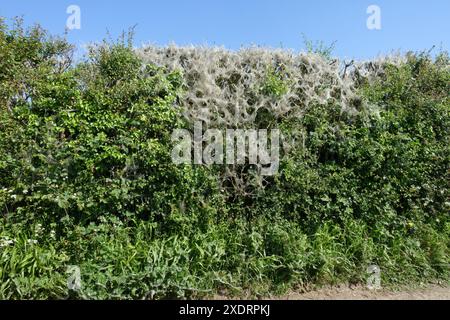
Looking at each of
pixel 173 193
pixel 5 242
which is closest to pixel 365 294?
pixel 173 193

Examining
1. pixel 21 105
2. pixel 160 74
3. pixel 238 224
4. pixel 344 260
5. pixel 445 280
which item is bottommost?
pixel 445 280

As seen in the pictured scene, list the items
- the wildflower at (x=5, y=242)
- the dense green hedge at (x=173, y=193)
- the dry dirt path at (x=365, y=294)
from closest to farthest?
the wildflower at (x=5, y=242) → the dense green hedge at (x=173, y=193) → the dry dirt path at (x=365, y=294)

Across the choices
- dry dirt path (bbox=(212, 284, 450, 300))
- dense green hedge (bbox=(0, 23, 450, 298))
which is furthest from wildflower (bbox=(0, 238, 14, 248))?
dry dirt path (bbox=(212, 284, 450, 300))

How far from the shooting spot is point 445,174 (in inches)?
223

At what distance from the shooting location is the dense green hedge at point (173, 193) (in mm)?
3979

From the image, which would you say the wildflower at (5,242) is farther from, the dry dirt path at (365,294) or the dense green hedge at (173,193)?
the dry dirt path at (365,294)

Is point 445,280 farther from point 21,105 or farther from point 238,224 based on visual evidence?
point 21,105

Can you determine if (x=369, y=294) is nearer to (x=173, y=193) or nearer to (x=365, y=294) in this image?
(x=365, y=294)

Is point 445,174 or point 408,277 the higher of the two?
point 445,174

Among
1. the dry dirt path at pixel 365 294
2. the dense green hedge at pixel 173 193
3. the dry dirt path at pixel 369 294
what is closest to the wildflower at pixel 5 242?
the dense green hedge at pixel 173 193

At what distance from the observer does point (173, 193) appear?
4.48 meters

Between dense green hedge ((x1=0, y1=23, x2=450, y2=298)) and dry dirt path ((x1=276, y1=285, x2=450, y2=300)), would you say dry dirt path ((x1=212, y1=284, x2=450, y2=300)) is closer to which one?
dry dirt path ((x1=276, y1=285, x2=450, y2=300))

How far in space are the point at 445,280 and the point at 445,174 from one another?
Result: 1656 mm
